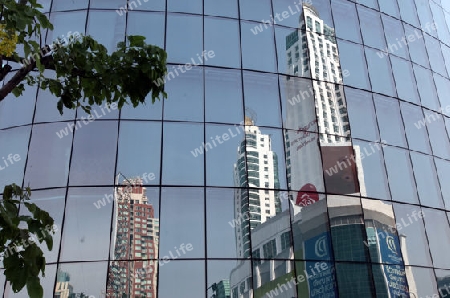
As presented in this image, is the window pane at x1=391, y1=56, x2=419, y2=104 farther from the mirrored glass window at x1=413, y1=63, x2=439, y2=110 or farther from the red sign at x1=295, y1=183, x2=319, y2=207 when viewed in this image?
the red sign at x1=295, y1=183, x2=319, y2=207

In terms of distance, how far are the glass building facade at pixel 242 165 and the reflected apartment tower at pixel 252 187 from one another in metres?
0.06

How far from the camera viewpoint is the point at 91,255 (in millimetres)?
15180

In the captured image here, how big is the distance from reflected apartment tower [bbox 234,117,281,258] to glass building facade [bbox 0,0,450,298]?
0.06 metres

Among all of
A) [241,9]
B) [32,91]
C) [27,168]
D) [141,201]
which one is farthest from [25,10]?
[241,9]

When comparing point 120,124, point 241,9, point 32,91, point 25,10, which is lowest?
point 25,10

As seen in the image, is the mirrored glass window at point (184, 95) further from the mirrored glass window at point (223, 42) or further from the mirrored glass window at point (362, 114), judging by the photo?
the mirrored glass window at point (362, 114)

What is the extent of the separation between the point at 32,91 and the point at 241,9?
880 centimetres

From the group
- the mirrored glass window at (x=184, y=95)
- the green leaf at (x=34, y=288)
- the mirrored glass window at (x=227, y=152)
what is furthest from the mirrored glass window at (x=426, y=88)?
the green leaf at (x=34, y=288)

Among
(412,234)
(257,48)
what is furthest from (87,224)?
(412,234)

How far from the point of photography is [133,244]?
15.2 m

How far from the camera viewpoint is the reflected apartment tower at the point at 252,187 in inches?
642

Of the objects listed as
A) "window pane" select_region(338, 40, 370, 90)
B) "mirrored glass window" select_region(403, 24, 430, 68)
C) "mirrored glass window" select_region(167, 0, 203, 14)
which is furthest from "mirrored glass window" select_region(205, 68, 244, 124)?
"mirrored glass window" select_region(403, 24, 430, 68)

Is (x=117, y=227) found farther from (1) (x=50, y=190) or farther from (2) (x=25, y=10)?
(2) (x=25, y=10)

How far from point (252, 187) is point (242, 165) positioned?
3.16 feet
